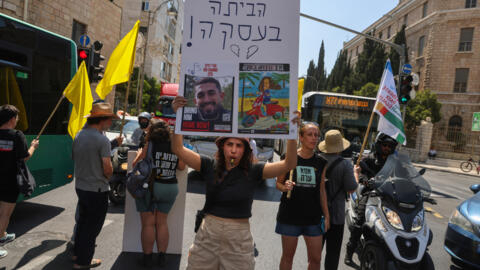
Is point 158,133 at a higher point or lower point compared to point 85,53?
lower

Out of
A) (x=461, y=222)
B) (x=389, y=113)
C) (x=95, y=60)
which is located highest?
(x=95, y=60)

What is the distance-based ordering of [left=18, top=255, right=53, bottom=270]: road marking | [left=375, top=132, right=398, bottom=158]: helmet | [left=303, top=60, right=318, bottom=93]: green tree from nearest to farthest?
[left=18, top=255, right=53, bottom=270]: road marking → [left=375, top=132, right=398, bottom=158]: helmet → [left=303, top=60, right=318, bottom=93]: green tree

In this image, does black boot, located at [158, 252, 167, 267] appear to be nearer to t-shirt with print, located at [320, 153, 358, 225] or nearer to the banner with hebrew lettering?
t-shirt with print, located at [320, 153, 358, 225]

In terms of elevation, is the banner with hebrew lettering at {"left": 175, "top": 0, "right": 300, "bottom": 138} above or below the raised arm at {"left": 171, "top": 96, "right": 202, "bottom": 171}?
above

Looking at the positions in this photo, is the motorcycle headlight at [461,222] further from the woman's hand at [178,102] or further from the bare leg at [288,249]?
the woman's hand at [178,102]

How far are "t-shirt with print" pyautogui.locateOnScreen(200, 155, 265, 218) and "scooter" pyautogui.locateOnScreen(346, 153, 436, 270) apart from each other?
1.74 m

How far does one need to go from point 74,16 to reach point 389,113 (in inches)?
685

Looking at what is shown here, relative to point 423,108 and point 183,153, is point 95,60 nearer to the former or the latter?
point 183,153

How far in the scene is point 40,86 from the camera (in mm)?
5859

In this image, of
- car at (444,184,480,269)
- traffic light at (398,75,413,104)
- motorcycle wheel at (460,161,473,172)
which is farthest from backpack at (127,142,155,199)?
motorcycle wheel at (460,161,473,172)

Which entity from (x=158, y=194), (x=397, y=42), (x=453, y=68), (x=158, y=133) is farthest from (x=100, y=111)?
(x=397, y=42)

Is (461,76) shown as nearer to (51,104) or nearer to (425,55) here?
(425,55)

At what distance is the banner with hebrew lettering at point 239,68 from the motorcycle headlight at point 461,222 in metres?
3.55

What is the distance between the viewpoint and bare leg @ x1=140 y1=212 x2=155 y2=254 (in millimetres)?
3994
